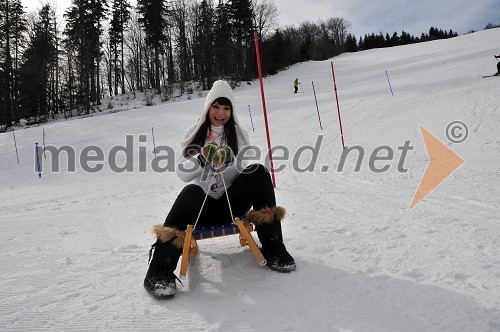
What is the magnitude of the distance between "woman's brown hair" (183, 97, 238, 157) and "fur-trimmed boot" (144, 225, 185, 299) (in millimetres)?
731

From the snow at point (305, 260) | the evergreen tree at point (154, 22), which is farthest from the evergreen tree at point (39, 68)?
the snow at point (305, 260)

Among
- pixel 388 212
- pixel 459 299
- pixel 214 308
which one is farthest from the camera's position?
pixel 388 212

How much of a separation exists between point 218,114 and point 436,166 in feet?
12.8

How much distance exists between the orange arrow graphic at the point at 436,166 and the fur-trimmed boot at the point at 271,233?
1.76 metres

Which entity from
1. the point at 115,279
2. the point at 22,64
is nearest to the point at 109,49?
the point at 22,64

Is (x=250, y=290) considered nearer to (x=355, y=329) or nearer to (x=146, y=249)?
(x=355, y=329)

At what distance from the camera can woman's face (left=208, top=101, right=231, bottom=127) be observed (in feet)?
8.73

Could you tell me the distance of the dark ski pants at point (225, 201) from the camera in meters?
2.18

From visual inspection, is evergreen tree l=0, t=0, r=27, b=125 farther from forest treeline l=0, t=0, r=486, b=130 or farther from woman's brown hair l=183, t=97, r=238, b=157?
woman's brown hair l=183, t=97, r=238, b=157

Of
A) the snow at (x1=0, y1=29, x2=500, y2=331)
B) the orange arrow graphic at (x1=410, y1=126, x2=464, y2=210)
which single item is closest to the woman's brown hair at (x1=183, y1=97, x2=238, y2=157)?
the snow at (x1=0, y1=29, x2=500, y2=331)

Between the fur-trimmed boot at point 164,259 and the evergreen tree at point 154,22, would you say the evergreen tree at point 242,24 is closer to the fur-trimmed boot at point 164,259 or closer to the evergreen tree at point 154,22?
the evergreen tree at point 154,22

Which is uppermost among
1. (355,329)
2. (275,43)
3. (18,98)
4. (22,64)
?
(275,43)

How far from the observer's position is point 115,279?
7.54 ft

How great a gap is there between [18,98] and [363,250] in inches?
1243
